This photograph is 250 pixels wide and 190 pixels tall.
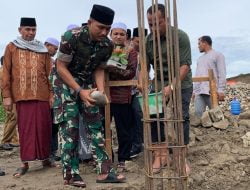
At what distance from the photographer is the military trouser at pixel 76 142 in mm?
4797

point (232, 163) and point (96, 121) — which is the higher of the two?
point (96, 121)

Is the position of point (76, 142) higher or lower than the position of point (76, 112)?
lower

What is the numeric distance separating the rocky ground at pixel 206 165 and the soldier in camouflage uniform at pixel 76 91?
0.21 meters

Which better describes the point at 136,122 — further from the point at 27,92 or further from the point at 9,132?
the point at 9,132

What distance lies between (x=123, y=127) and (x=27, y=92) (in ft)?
3.77

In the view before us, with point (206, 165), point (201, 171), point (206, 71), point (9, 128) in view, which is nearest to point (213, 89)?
point (206, 71)

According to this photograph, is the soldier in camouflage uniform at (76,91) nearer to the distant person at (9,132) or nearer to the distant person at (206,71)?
the distant person at (206,71)

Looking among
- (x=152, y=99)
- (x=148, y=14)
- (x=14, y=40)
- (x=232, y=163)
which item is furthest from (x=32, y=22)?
(x=232, y=163)

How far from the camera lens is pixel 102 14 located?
174 inches

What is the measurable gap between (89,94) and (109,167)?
88 centimetres

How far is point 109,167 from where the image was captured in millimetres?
4875

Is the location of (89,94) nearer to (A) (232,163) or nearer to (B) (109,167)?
(B) (109,167)

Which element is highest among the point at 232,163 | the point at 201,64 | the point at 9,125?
the point at 201,64

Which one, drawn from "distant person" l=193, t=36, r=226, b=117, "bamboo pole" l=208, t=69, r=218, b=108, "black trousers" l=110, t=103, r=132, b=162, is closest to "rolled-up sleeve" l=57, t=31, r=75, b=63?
"black trousers" l=110, t=103, r=132, b=162
